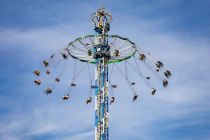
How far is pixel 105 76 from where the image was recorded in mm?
64062

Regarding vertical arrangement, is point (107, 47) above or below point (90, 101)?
above

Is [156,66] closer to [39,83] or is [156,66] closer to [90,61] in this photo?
[90,61]

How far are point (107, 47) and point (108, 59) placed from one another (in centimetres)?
160

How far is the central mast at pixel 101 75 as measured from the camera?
2426 inches

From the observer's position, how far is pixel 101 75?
64.0 metres

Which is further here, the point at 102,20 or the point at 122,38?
the point at 102,20

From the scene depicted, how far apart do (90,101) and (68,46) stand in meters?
7.94

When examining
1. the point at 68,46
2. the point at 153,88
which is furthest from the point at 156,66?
the point at 68,46

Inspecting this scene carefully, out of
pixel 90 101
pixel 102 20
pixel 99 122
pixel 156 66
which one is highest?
pixel 102 20

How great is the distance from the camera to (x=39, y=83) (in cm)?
6625

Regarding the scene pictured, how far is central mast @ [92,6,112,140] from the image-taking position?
61.6 metres

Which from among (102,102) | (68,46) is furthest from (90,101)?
(68,46)

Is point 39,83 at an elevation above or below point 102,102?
above

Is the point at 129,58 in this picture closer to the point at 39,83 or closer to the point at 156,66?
the point at 156,66
